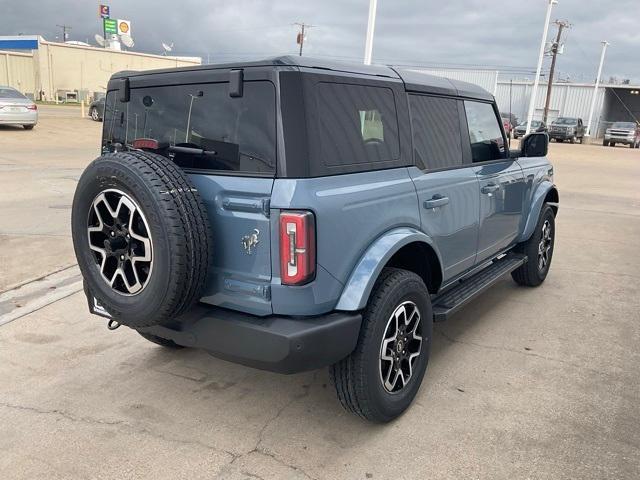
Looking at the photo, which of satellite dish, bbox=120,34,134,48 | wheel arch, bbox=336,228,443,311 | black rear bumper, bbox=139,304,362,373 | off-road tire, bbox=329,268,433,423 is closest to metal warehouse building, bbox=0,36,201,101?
satellite dish, bbox=120,34,134,48

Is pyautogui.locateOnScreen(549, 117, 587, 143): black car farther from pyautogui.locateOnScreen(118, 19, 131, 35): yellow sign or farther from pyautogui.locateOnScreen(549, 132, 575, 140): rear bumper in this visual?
pyautogui.locateOnScreen(118, 19, 131, 35): yellow sign

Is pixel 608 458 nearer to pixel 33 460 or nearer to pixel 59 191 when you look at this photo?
pixel 33 460

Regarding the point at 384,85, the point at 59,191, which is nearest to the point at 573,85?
the point at 59,191

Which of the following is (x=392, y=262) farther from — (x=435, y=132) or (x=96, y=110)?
(x=96, y=110)

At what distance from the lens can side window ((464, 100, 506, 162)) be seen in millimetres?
4145

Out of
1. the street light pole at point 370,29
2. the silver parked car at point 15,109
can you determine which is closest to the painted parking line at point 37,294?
the street light pole at point 370,29

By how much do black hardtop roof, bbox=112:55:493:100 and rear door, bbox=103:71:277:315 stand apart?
0.27 ft

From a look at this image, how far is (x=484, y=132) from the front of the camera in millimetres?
4395

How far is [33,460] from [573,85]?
55434 millimetres

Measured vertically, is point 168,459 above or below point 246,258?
below

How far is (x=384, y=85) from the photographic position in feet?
10.3

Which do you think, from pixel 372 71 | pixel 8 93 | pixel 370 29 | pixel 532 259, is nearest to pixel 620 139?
pixel 370 29

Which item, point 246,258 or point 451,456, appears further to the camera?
point 451,456

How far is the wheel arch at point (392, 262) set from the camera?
265cm
